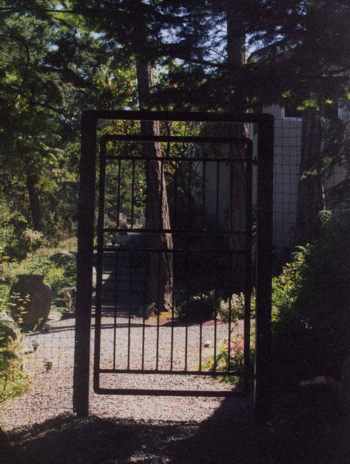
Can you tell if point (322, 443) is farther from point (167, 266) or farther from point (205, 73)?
point (167, 266)

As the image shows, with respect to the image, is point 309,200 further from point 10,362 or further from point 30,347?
point 10,362

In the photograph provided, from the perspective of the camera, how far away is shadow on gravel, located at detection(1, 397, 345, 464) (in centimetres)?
506

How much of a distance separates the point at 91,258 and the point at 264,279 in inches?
58.1

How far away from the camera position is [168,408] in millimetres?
6578

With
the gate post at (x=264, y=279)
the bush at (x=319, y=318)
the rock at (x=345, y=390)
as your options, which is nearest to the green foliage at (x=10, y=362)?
the gate post at (x=264, y=279)

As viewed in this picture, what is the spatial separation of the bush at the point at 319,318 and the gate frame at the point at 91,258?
1108 millimetres

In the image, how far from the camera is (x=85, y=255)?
5945 mm

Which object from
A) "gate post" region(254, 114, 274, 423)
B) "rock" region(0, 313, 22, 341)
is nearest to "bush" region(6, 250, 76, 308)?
"rock" region(0, 313, 22, 341)

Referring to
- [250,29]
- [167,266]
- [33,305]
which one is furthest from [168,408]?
[167,266]

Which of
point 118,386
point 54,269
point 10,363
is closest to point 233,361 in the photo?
point 118,386

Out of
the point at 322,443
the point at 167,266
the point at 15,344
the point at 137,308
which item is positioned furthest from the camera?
the point at 137,308

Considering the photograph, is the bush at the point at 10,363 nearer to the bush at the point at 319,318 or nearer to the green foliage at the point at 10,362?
the green foliage at the point at 10,362

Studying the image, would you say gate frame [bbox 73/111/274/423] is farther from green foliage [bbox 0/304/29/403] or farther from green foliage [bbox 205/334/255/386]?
green foliage [bbox 205/334/255/386]

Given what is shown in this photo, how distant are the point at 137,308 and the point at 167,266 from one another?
6.71 ft
